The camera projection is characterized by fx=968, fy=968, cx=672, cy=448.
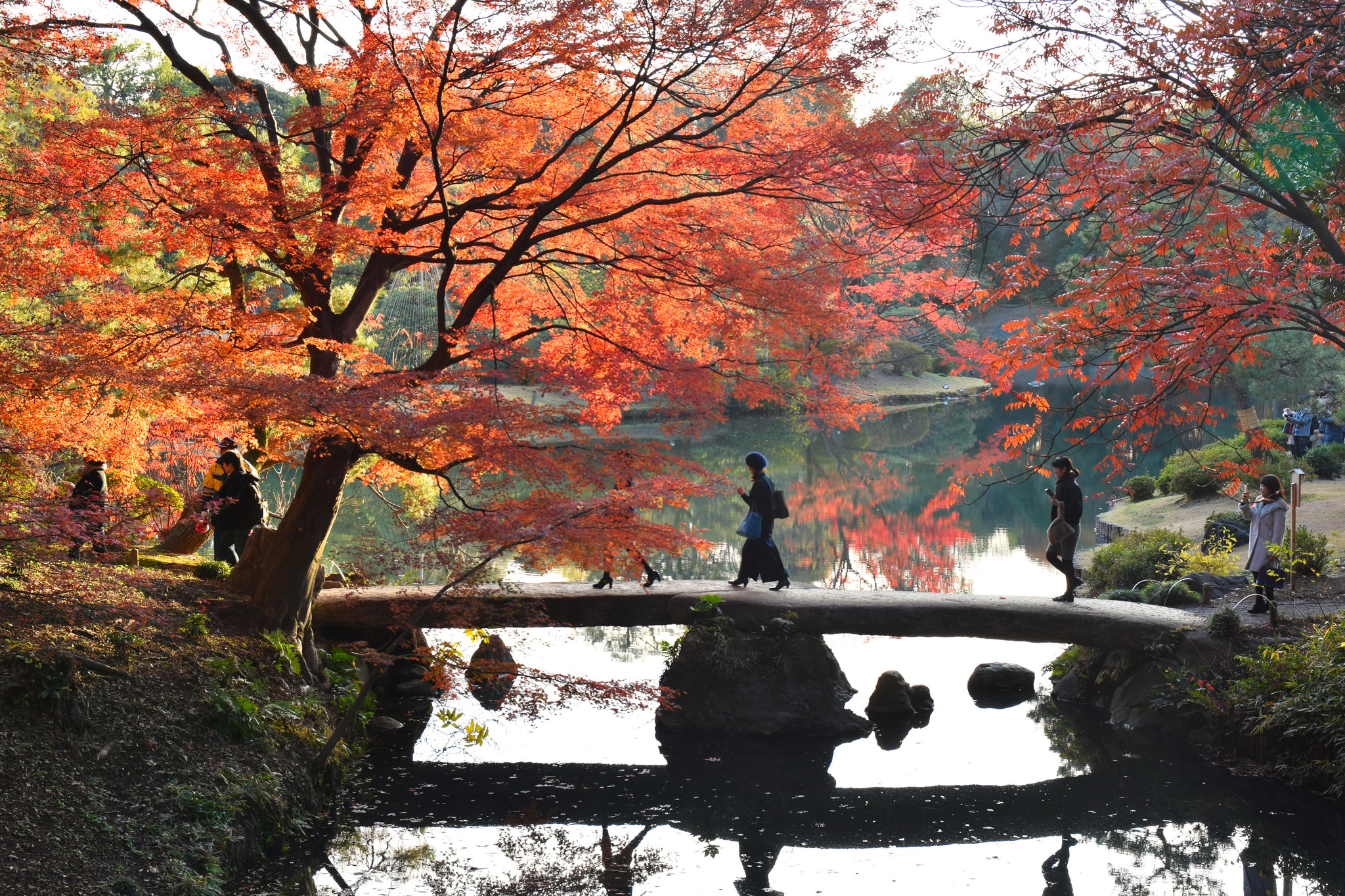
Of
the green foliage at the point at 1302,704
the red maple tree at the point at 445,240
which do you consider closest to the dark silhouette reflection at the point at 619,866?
the red maple tree at the point at 445,240

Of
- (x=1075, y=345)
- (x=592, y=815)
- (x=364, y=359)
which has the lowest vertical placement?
(x=592, y=815)

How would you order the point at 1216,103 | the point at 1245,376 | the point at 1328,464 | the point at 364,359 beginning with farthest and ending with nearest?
the point at 1245,376 < the point at 1328,464 < the point at 364,359 < the point at 1216,103

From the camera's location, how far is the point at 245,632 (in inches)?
327

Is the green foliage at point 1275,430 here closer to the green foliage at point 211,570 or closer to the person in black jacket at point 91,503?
the green foliage at point 211,570

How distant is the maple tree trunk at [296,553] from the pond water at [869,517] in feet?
1.65

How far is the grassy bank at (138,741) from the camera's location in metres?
5.20

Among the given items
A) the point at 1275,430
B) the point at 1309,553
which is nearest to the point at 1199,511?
the point at 1309,553

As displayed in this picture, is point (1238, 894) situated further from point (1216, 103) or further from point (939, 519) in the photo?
point (939, 519)

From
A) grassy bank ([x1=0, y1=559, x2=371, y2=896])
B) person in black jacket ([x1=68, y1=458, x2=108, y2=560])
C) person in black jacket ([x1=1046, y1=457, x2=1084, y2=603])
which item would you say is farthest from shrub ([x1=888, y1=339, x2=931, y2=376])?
grassy bank ([x1=0, y1=559, x2=371, y2=896])

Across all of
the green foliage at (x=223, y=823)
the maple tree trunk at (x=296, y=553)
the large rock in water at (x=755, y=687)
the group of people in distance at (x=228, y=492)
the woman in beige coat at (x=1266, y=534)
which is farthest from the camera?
the woman in beige coat at (x=1266, y=534)

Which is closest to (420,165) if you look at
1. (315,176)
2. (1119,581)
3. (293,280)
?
(315,176)

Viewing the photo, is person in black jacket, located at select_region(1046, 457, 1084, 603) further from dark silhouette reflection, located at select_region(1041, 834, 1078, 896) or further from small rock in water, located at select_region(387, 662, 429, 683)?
small rock in water, located at select_region(387, 662, 429, 683)

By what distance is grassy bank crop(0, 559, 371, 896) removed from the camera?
17.1 feet

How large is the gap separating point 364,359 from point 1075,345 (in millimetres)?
7752
